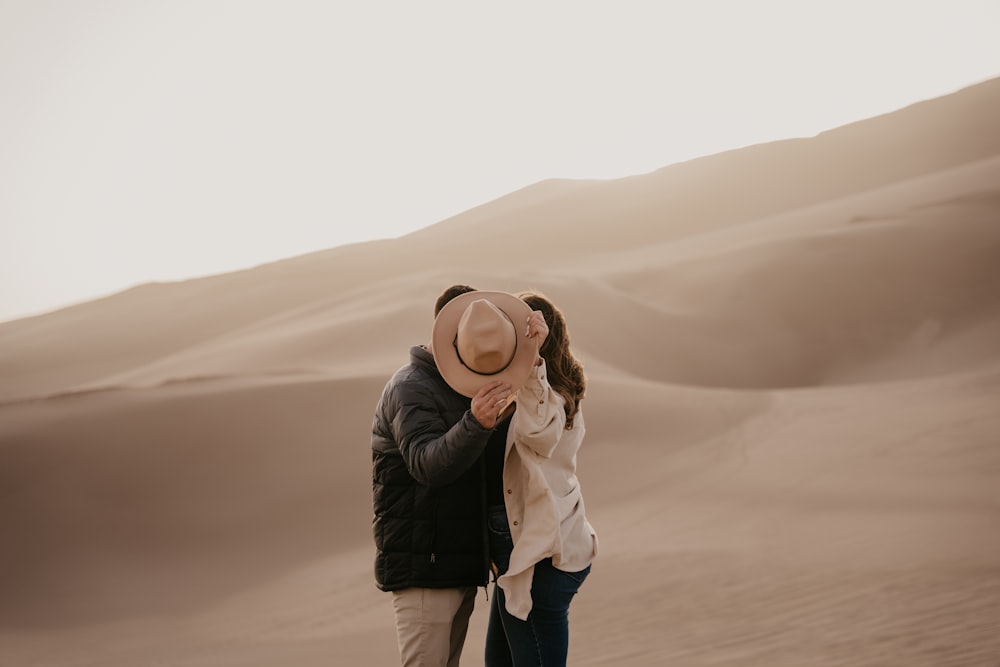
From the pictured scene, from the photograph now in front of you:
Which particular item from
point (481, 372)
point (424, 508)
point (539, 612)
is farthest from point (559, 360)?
point (539, 612)

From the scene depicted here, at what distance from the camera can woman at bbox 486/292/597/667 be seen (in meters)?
3.09

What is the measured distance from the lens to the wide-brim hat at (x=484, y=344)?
2994mm

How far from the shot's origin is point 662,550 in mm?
8820

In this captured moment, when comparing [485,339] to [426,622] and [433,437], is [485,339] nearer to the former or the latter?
[433,437]

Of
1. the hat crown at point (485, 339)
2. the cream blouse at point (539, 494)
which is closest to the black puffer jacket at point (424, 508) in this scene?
the cream blouse at point (539, 494)

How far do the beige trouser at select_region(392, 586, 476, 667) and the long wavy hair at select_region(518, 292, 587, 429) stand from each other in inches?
27.2

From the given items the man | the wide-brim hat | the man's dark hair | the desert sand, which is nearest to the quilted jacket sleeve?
the man

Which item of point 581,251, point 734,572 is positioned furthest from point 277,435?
point 581,251

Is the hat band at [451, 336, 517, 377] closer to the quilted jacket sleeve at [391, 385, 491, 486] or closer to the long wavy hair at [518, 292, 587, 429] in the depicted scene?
the quilted jacket sleeve at [391, 385, 491, 486]

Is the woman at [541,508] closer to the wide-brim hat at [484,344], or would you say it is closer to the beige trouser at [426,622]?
the wide-brim hat at [484,344]

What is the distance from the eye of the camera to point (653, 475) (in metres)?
11.5

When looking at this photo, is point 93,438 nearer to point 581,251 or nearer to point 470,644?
point 470,644

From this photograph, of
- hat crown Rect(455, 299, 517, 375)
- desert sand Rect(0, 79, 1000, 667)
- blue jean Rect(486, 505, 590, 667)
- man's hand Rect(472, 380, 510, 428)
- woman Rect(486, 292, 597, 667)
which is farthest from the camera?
desert sand Rect(0, 79, 1000, 667)

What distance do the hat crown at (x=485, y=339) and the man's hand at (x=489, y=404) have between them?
0.12m
